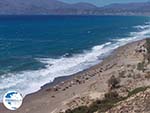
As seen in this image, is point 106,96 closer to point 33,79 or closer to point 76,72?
point 33,79

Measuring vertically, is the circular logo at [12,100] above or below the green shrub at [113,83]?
above

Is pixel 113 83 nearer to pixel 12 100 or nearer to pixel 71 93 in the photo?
pixel 71 93

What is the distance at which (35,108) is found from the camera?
28.2 meters

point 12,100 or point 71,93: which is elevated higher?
point 12,100

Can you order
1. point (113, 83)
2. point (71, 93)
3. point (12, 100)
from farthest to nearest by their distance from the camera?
point (71, 93)
point (113, 83)
point (12, 100)

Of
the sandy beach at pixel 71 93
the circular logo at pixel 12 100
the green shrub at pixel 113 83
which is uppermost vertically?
the circular logo at pixel 12 100

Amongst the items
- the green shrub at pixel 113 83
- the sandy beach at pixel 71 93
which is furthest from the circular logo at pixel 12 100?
the green shrub at pixel 113 83

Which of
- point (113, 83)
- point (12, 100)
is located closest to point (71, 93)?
point (113, 83)

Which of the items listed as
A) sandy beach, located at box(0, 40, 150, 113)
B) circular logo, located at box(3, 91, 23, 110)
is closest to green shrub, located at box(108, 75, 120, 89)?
sandy beach, located at box(0, 40, 150, 113)

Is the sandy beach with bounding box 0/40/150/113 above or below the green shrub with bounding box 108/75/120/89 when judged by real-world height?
below

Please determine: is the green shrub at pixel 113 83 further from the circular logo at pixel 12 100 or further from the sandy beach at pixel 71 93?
the circular logo at pixel 12 100

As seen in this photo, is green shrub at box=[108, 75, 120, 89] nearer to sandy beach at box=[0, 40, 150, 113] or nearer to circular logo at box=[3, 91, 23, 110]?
sandy beach at box=[0, 40, 150, 113]

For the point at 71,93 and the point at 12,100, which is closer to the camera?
the point at 12,100

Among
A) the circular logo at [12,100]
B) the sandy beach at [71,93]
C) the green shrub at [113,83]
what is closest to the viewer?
the circular logo at [12,100]
